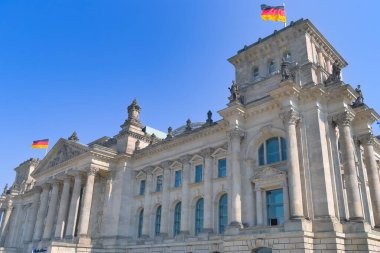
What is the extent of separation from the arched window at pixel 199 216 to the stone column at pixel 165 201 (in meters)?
3.81

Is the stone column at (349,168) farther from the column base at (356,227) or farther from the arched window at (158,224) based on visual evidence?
the arched window at (158,224)

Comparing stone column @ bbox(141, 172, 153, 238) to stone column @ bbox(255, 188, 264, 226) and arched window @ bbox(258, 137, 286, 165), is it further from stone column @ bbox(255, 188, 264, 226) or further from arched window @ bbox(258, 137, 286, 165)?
arched window @ bbox(258, 137, 286, 165)

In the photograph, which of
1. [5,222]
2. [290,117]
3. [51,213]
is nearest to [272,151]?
[290,117]

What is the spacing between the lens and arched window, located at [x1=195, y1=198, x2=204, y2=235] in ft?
111

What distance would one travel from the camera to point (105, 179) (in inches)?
1747

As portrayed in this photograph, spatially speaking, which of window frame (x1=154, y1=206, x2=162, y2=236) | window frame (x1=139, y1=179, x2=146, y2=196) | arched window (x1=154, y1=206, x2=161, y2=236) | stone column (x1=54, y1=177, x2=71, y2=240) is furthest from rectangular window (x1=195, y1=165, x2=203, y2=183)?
stone column (x1=54, y1=177, x2=71, y2=240)

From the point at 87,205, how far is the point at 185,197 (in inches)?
499

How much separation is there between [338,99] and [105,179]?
2963cm

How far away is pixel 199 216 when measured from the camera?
34.4m

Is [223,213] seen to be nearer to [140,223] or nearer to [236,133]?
[236,133]

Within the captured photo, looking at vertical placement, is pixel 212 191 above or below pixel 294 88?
below

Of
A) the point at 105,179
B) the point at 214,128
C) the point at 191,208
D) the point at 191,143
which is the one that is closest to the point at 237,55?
the point at 214,128

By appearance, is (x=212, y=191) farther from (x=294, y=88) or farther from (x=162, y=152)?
(x=294, y=88)

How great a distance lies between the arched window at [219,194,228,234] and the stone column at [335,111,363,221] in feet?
36.6
